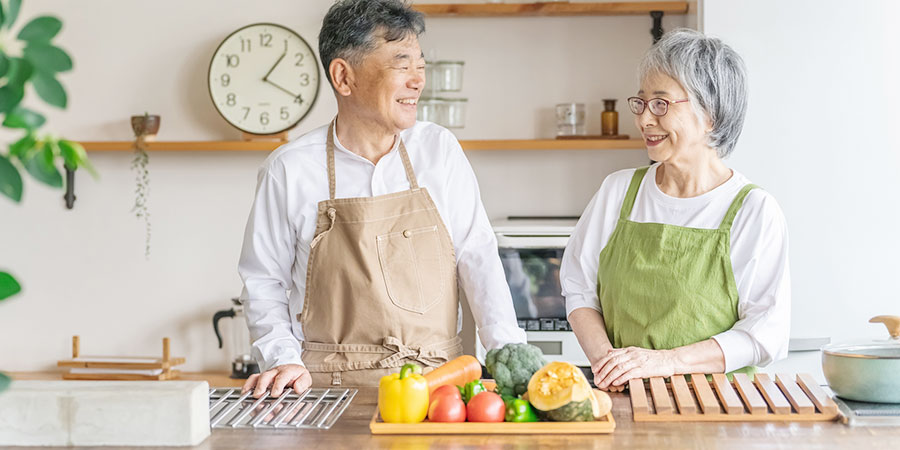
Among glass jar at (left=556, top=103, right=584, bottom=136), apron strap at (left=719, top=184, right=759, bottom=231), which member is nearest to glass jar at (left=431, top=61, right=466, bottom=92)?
glass jar at (left=556, top=103, right=584, bottom=136)

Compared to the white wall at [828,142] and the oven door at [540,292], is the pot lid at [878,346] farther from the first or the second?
the oven door at [540,292]

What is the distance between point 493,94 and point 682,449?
2672 mm

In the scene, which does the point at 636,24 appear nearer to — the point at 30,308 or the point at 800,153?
the point at 800,153

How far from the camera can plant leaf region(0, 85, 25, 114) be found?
1.56ft

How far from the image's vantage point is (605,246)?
198 centimetres

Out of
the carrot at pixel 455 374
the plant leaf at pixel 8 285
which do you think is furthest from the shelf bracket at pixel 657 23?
the plant leaf at pixel 8 285

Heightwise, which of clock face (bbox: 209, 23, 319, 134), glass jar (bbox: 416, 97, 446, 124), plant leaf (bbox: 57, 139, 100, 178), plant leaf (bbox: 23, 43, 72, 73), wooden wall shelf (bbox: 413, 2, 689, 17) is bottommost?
plant leaf (bbox: 57, 139, 100, 178)

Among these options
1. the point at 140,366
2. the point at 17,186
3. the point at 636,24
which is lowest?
the point at 140,366

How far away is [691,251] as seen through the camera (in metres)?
1.86

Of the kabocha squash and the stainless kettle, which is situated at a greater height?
the kabocha squash

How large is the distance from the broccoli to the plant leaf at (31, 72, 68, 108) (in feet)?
3.62

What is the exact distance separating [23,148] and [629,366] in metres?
1.42

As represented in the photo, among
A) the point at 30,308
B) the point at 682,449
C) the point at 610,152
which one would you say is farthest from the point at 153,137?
the point at 682,449

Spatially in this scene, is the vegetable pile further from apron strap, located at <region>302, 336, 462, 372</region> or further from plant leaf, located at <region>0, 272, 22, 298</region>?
plant leaf, located at <region>0, 272, 22, 298</region>
